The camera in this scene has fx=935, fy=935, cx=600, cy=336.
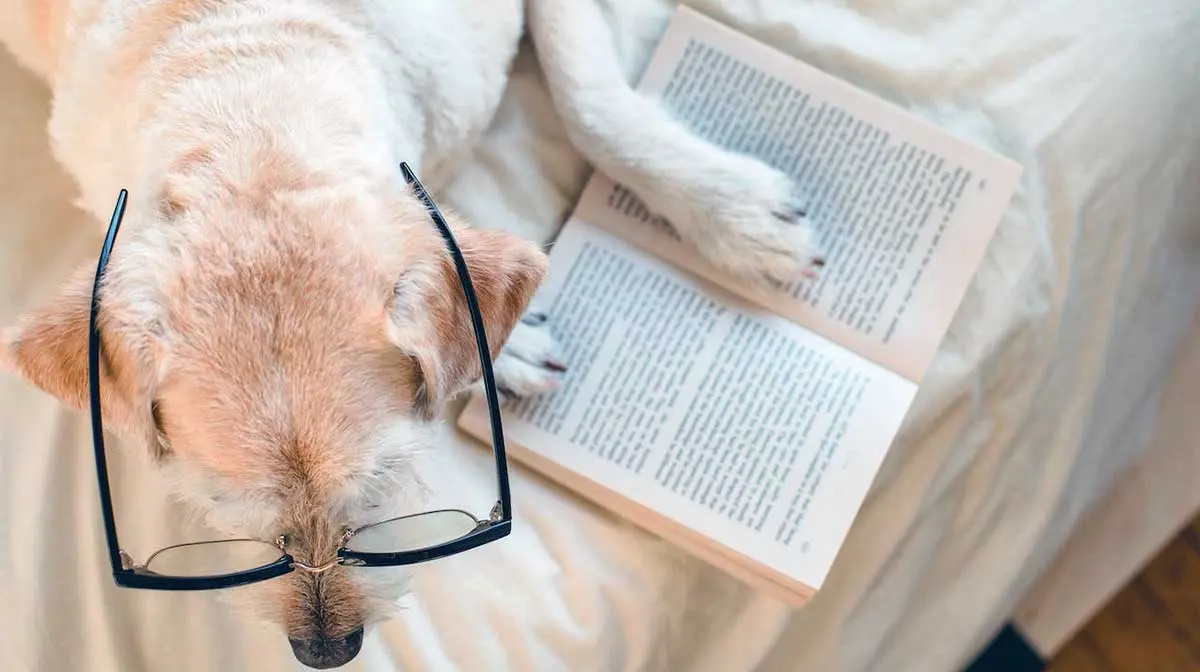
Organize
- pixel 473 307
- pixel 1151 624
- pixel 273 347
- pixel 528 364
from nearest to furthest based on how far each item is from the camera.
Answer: pixel 273 347 < pixel 473 307 < pixel 528 364 < pixel 1151 624

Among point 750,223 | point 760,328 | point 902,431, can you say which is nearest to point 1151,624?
point 902,431

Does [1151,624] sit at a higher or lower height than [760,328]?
lower

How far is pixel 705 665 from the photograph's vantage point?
4.17ft

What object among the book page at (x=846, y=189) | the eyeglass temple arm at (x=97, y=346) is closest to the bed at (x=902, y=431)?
the book page at (x=846, y=189)

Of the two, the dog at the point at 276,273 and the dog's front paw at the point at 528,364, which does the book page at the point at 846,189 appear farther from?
the dog at the point at 276,273

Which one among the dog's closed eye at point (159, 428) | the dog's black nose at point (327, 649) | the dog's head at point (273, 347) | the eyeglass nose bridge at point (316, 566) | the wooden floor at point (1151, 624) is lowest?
the wooden floor at point (1151, 624)

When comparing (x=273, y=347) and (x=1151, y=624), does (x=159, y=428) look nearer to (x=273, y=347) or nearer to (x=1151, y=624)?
(x=273, y=347)

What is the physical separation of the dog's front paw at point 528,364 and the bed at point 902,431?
110 millimetres

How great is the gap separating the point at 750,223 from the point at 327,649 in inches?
29.1

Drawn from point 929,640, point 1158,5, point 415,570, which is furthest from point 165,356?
point 1158,5

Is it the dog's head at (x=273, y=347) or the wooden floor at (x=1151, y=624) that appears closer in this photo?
the dog's head at (x=273, y=347)

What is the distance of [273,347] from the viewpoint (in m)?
0.75

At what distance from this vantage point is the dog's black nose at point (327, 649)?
94 centimetres

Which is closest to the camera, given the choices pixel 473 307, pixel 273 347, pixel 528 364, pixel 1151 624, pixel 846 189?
pixel 273 347
